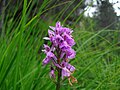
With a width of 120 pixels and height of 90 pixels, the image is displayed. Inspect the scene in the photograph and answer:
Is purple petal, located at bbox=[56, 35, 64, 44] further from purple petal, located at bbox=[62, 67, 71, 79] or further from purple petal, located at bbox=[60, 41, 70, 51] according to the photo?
purple petal, located at bbox=[62, 67, 71, 79]

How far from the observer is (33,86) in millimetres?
1975

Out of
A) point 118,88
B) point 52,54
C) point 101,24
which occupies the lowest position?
point 118,88

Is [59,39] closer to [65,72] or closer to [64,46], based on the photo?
[64,46]

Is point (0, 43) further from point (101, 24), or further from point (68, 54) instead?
point (101, 24)

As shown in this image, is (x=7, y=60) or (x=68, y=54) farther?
(x=7, y=60)

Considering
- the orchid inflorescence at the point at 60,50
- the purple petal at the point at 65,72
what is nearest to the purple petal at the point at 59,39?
the orchid inflorescence at the point at 60,50

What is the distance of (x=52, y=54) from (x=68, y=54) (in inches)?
2.9

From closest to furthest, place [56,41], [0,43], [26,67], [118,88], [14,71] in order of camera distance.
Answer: [56,41]
[14,71]
[26,67]
[0,43]
[118,88]

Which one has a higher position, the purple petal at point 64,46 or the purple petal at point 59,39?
the purple petal at point 59,39

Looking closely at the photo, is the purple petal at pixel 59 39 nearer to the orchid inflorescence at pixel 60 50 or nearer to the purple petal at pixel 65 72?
the orchid inflorescence at pixel 60 50

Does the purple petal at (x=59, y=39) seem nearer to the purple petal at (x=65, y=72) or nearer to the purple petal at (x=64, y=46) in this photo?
the purple petal at (x=64, y=46)

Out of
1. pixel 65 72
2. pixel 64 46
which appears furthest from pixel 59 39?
pixel 65 72

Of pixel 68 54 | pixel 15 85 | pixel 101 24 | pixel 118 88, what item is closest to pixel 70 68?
pixel 68 54

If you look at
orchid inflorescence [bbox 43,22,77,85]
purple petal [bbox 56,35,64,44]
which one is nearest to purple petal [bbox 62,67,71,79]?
orchid inflorescence [bbox 43,22,77,85]
